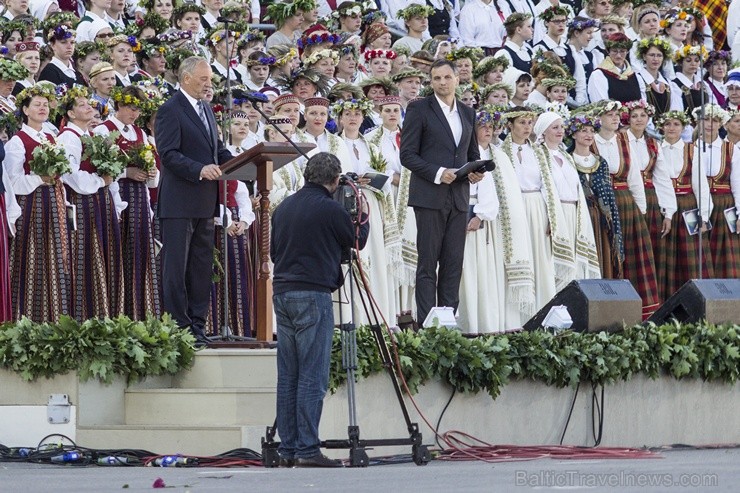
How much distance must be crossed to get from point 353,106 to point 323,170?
15.1ft

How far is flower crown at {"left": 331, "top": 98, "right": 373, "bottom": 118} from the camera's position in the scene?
1380 centimetres

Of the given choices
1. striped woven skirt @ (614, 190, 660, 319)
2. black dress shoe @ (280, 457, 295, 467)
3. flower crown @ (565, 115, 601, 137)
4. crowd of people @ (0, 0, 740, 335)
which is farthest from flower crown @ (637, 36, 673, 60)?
black dress shoe @ (280, 457, 295, 467)

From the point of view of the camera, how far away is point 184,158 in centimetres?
1080

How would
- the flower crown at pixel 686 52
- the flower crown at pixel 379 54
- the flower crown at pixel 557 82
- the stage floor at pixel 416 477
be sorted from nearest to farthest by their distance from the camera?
the stage floor at pixel 416 477 → the flower crown at pixel 379 54 → the flower crown at pixel 557 82 → the flower crown at pixel 686 52

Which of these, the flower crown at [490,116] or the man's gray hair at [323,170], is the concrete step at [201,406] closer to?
the man's gray hair at [323,170]

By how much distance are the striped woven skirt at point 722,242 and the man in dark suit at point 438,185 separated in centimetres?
454

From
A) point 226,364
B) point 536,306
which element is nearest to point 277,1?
point 536,306

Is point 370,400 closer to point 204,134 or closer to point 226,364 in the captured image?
point 226,364

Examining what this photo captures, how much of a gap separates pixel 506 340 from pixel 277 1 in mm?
9262

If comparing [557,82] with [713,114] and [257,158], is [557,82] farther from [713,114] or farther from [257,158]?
[257,158]

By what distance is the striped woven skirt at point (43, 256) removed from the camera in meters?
12.3

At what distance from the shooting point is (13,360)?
33.3 ft

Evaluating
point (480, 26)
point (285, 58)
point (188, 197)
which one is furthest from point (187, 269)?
point (480, 26)

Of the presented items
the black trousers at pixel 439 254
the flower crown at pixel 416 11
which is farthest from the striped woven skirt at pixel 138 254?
the flower crown at pixel 416 11
